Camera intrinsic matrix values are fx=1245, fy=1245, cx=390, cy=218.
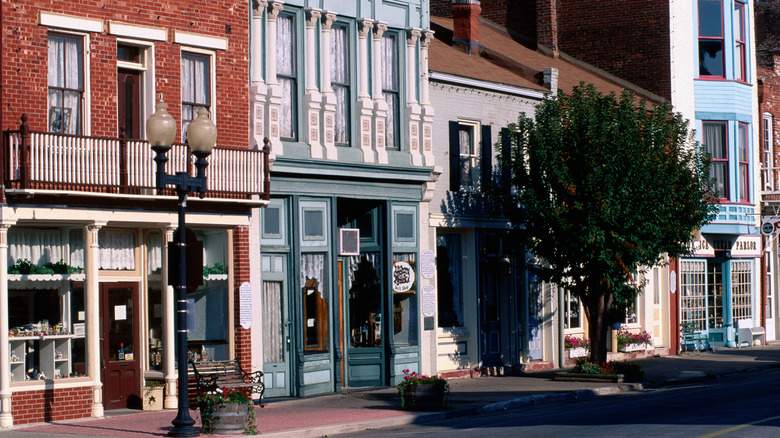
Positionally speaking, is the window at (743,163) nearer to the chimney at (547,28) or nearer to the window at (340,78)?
the chimney at (547,28)

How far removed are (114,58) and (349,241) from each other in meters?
6.59

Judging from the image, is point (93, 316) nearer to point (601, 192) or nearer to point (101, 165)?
point (101, 165)

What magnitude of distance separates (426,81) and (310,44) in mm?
3260

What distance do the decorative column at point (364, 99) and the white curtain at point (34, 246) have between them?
6959mm

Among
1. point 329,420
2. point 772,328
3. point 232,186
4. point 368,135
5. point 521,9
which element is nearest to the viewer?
point 329,420

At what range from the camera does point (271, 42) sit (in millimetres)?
22922

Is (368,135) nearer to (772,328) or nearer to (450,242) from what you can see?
(450,242)

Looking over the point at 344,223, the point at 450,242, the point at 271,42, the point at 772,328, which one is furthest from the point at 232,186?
the point at 772,328

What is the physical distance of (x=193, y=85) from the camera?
2183cm

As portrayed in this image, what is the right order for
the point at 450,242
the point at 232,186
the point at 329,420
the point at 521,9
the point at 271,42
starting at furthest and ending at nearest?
the point at 521,9, the point at 450,242, the point at 271,42, the point at 232,186, the point at 329,420

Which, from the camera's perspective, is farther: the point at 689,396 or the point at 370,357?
the point at 370,357

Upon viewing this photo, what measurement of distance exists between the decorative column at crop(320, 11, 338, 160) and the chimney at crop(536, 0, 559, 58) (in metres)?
13.8

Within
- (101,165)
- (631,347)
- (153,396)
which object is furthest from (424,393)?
(631,347)

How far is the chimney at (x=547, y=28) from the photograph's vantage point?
36531mm
